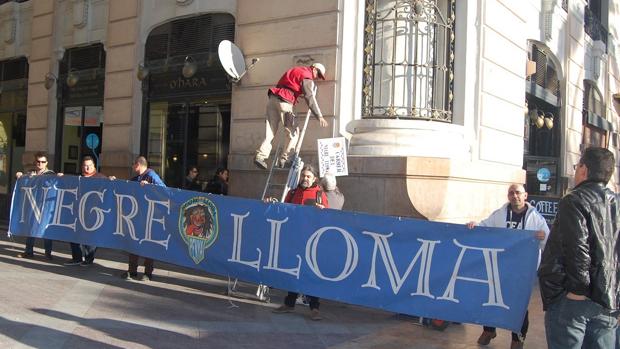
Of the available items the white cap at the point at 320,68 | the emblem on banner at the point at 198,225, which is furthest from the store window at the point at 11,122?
the emblem on banner at the point at 198,225

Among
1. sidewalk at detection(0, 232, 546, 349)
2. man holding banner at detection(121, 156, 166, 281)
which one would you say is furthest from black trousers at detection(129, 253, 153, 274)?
sidewalk at detection(0, 232, 546, 349)

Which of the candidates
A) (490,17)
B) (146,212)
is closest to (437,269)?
(146,212)

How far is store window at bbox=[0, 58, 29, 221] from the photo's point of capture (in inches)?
675

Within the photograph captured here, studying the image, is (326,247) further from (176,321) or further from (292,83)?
(292,83)

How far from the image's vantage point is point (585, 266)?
134 inches

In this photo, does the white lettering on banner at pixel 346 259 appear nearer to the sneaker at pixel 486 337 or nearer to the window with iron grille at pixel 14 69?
the sneaker at pixel 486 337

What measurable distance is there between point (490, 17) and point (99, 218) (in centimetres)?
748

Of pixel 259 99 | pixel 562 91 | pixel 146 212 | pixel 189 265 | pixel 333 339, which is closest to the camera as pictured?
pixel 333 339

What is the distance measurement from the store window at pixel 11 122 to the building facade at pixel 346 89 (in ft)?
0.23

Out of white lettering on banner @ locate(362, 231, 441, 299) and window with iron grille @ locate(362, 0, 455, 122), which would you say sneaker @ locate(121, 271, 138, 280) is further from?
window with iron grille @ locate(362, 0, 455, 122)

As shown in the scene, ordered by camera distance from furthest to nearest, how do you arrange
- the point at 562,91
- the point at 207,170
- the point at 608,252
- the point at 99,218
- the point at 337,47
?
the point at 562,91 → the point at 207,170 → the point at 337,47 → the point at 99,218 → the point at 608,252

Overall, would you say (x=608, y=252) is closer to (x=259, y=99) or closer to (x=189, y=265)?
(x=189, y=265)

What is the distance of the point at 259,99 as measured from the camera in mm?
10695

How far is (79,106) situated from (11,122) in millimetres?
3931
